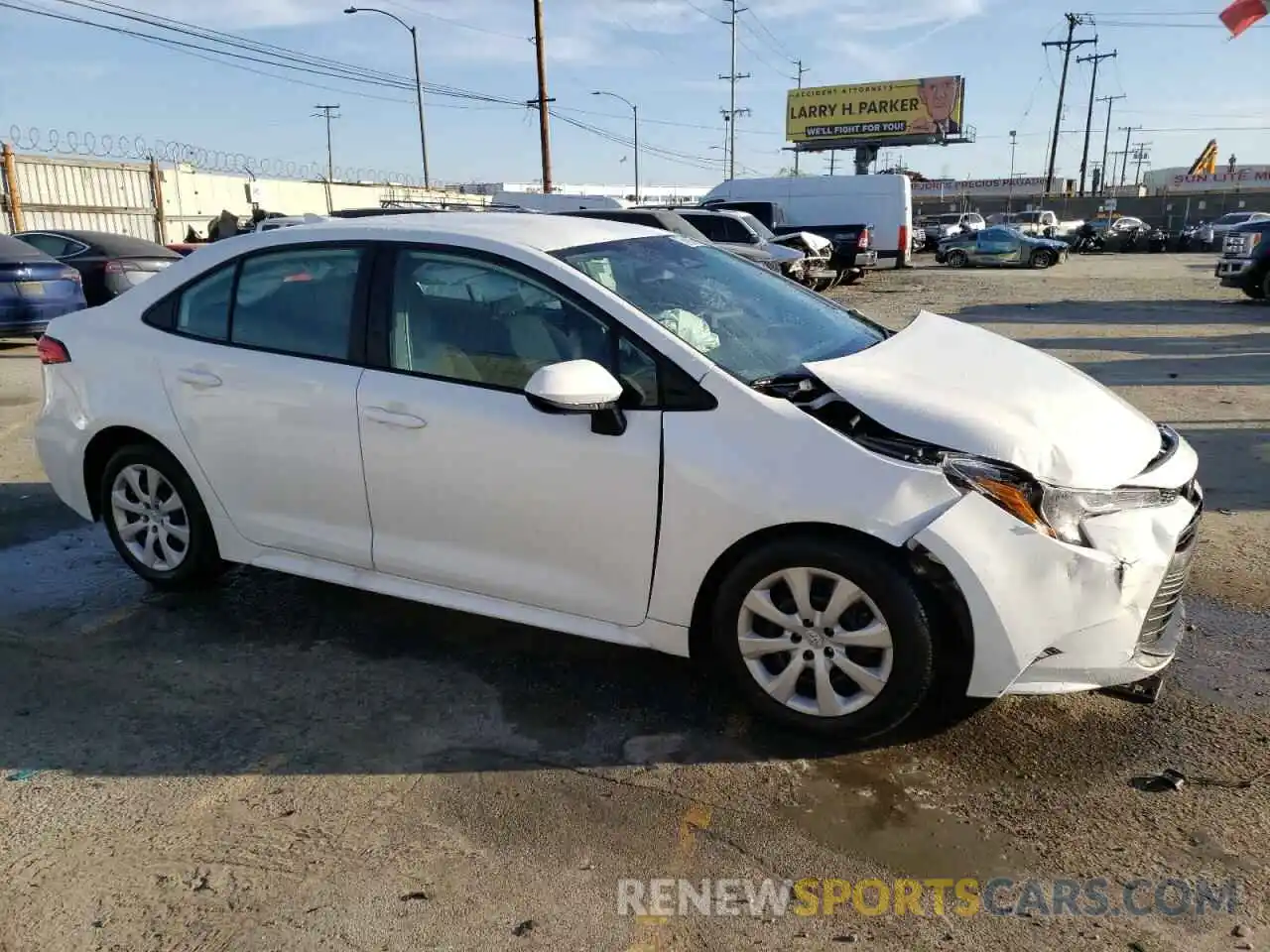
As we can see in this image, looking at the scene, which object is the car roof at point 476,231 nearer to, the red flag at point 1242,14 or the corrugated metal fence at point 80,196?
the red flag at point 1242,14

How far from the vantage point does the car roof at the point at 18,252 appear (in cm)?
1095

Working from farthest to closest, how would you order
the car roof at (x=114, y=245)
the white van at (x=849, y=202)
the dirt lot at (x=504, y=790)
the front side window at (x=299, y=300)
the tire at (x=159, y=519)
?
the white van at (x=849, y=202)
the car roof at (x=114, y=245)
the tire at (x=159, y=519)
the front side window at (x=299, y=300)
the dirt lot at (x=504, y=790)

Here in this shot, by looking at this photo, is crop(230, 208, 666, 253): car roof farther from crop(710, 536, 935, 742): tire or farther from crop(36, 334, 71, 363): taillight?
crop(710, 536, 935, 742): tire

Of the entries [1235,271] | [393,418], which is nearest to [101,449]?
[393,418]

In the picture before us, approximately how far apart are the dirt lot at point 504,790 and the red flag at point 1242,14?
833 centimetres

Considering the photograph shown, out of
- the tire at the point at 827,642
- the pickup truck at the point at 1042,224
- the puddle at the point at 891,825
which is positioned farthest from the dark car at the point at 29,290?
the pickup truck at the point at 1042,224

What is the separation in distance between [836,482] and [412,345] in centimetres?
169

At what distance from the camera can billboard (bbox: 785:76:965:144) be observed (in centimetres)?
6544

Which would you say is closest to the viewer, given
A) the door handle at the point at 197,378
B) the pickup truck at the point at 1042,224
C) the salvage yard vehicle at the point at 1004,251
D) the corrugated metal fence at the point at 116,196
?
the door handle at the point at 197,378

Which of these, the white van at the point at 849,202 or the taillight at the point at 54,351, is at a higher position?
the white van at the point at 849,202

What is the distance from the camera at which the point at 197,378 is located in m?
4.05

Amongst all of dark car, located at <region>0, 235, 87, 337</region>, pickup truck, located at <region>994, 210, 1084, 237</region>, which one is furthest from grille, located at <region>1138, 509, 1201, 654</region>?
pickup truck, located at <region>994, 210, 1084, 237</region>

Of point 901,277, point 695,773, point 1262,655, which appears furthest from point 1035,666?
point 901,277

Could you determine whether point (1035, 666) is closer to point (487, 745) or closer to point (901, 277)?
point (487, 745)
